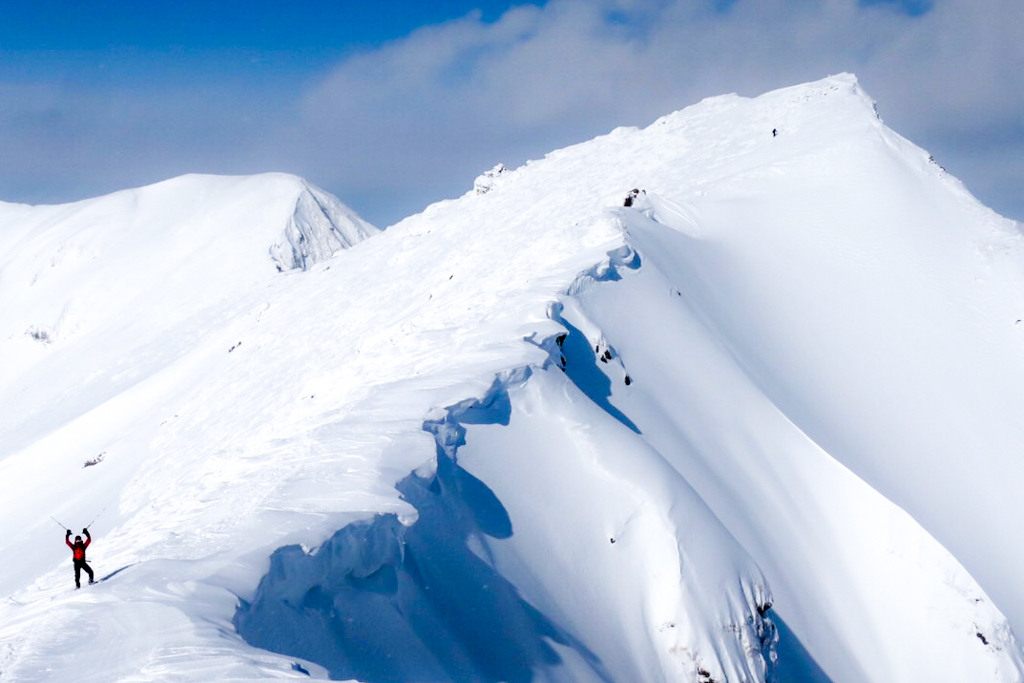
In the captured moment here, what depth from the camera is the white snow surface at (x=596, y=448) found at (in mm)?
8734

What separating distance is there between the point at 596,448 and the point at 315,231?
190ft

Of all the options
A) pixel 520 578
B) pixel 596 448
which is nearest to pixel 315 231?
pixel 596 448

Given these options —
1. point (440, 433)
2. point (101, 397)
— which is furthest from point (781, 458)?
point (101, 397)

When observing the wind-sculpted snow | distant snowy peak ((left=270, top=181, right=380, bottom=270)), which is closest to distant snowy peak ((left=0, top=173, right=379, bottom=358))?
distant snowy peak ((left=270, top=181, right=380, bottom=270))

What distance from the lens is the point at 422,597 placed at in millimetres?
9453

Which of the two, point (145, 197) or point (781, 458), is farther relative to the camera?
point (145, 197)

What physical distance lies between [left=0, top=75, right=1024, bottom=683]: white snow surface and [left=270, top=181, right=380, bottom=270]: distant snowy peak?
19982 mm

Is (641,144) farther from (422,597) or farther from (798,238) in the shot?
(422,597)

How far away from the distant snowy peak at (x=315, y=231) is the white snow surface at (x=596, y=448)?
19982mm

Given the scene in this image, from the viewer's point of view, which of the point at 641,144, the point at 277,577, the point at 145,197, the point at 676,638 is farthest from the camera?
the point at 145,197

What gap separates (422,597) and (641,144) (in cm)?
3295

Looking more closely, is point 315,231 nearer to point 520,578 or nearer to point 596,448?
point 596,448

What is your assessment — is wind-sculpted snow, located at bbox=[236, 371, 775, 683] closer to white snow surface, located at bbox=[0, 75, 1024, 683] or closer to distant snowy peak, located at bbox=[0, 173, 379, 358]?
white snow surface, located at bbox=[0, 75, 1024, 683]

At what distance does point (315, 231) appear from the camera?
67.4 m
